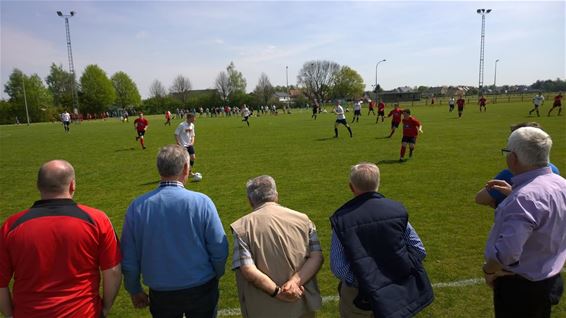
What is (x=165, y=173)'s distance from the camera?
112 inches

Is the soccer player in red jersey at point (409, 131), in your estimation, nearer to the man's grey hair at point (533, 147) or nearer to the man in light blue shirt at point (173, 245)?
the man's grey hair at point (533, 147)

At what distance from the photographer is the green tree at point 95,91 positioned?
80125 mm

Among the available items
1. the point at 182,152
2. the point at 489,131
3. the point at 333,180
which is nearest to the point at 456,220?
the point at 333,180

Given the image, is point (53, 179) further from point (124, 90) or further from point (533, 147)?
point (124, 90)

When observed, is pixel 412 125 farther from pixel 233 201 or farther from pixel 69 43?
pixel 69 43

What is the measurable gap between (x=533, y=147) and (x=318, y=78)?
11359 centimetres

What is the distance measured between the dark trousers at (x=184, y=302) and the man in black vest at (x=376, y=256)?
1.04m

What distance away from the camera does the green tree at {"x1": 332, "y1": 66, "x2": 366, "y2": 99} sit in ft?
367

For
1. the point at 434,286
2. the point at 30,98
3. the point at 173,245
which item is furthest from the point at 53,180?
the point at 30,98

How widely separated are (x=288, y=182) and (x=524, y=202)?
7.80 metres

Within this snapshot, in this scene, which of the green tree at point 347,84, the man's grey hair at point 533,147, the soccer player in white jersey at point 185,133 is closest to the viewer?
the man's grey hair at point 533,147

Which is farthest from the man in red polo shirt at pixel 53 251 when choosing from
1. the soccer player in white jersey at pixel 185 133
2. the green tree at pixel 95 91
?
the green tree at pixel 95 91

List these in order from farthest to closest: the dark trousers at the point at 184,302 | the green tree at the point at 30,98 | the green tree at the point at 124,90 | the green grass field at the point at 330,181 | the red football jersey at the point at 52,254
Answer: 1. the green tree at the point at 124,90
2. the green tree at the point at 30,98
3. the green grass field at the point at 330,181
4. the dark trousers at the point at 184,302
5. the red football jersey at the point at 52,254

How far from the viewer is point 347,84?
367 feet
